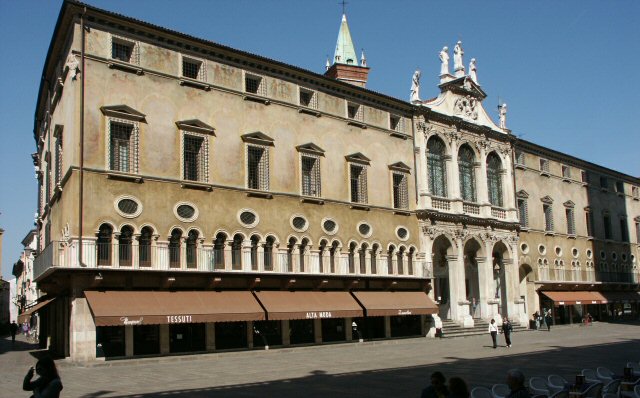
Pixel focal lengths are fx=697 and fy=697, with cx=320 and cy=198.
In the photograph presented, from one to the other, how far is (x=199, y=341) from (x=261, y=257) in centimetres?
490

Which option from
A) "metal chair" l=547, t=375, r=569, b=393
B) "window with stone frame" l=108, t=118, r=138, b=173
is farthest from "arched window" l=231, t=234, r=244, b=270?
"metal chair" l=547, t=375, r=569, b=393

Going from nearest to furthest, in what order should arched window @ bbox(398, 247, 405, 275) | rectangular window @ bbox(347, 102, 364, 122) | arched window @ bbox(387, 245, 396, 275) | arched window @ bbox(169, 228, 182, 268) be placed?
arched window @ bbox(169, 228, 182, 268)
rectangular window @ bbox(347, 102, 364, 122)
arched window @ bbox(387, 245, 396, 275)
arched window @ bbox(398, 247, 405, 275)

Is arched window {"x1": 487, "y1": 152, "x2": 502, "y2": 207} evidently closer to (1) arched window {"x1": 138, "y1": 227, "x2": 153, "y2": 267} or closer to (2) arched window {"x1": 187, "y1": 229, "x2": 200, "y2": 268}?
(2) arched window {"x1": 187, "y1": 229, "x2": 200, "y2": 268}

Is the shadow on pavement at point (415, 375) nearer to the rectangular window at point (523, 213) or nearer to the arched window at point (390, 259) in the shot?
the arched window at point (390, 259)

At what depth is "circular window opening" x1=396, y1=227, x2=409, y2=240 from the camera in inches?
1558

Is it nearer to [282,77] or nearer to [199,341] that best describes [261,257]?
[199,341]

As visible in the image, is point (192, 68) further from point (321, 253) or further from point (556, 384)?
point (556, 384)

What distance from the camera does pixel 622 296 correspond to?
2379 inches

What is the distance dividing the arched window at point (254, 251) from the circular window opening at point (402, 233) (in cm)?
1034

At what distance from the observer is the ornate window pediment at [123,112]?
91.8 ft

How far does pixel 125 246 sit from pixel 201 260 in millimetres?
3460

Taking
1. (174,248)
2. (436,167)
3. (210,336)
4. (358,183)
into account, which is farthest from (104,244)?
(436,167)

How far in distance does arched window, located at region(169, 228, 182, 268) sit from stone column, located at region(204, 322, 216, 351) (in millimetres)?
2929

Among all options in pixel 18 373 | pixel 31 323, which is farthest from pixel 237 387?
pixel 31 323
